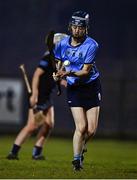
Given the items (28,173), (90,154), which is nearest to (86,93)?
(28,173)

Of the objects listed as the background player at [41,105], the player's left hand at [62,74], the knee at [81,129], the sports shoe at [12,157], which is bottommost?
the sports shoe at [12,157]

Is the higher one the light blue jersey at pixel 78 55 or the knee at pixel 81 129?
the light blue jersey at pixel 78 55

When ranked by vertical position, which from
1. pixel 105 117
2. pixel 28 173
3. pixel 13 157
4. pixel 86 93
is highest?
pixel 86 93

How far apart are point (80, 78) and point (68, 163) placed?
6.94ft

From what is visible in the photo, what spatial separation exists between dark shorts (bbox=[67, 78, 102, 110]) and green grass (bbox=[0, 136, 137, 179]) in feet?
2.96

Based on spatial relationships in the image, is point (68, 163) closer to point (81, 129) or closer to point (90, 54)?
point (81, 129)

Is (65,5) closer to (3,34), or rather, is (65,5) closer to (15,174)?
(3,34)

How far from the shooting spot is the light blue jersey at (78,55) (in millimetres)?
11352

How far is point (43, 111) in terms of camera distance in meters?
14.3

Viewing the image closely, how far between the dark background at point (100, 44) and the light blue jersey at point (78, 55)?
10000mm

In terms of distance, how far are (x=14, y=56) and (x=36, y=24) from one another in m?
1.04

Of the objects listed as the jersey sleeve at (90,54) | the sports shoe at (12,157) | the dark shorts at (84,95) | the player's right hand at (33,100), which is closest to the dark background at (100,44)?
the player's right hand at (33,100)

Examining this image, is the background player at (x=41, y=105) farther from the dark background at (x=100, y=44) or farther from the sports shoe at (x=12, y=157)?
the dark background at (x=100, y=44)

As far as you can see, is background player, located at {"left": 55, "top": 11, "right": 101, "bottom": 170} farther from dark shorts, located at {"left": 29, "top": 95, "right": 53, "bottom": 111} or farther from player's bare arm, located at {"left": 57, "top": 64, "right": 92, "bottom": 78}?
dark shorts, located at {"left": 29, "top": 95, "right": 53, "bottom": 111}
